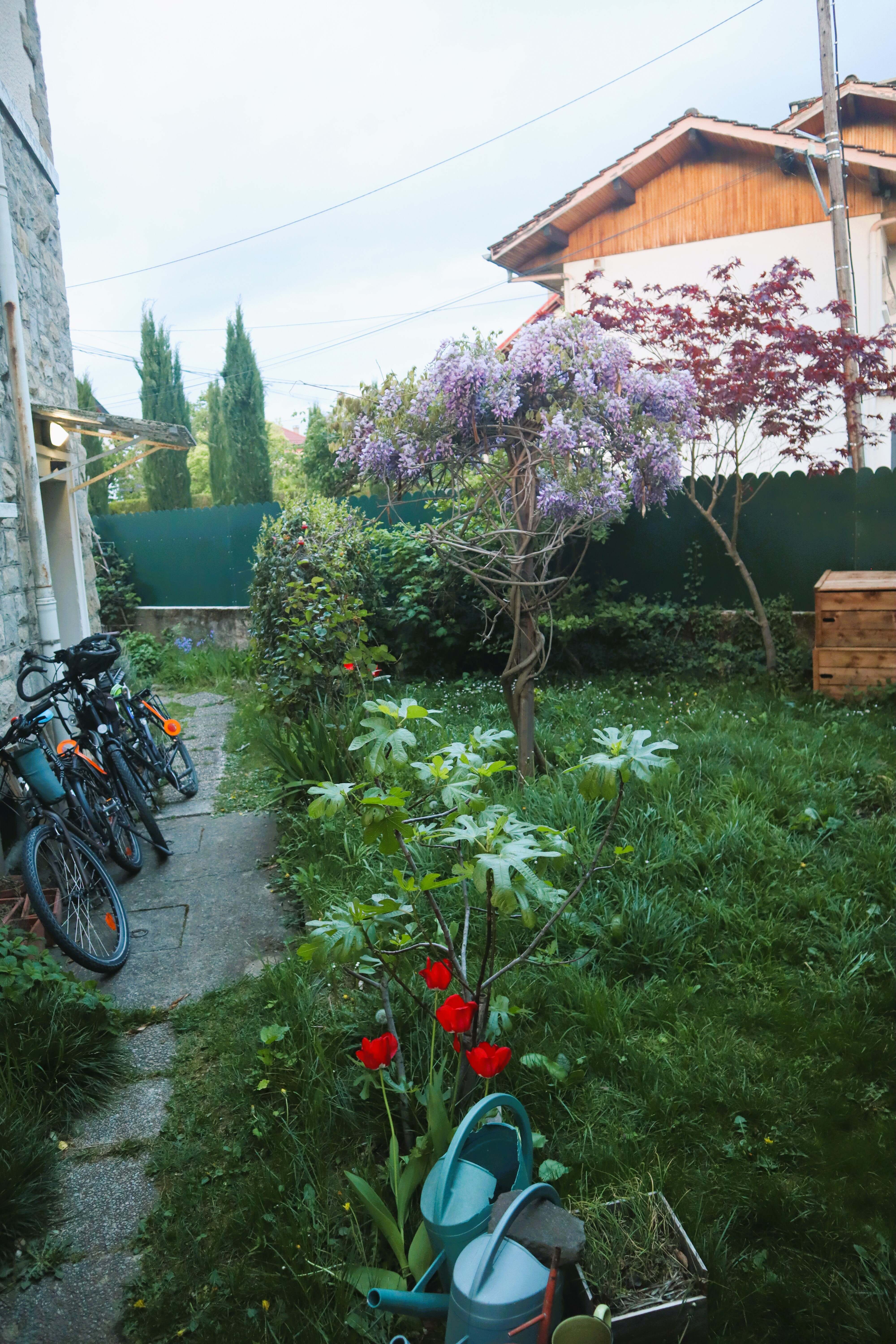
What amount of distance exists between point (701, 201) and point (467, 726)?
8014 mm

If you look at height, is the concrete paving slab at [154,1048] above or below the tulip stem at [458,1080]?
below

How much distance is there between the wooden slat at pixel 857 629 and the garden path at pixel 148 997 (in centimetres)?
361

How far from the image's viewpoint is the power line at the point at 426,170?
9.57ft

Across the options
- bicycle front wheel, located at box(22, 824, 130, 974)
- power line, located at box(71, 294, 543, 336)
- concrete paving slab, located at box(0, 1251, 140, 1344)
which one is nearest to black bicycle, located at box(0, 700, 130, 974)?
bicycle front wheel, located at box(22, 824, 130, 974)

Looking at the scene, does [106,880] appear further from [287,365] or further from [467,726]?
[287,365]

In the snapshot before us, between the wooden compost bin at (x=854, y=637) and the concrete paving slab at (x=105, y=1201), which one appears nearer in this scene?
the concrete paving slab at (x=105, y=1201)

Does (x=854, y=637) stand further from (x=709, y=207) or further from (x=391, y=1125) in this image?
(x=709, y=207)

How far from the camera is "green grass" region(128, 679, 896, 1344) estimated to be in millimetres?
1590

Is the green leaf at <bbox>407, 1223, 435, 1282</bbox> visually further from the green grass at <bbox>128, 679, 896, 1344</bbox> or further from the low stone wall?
the low stone wall

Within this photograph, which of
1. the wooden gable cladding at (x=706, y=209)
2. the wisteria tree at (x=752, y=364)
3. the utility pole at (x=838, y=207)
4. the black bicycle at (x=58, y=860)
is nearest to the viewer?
the black bicycle at (x=58, y=860)

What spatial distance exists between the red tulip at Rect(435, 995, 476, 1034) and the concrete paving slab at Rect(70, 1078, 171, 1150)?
3.41 feet

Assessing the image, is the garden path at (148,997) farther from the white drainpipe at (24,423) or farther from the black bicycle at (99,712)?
the white drainpipe at (24,423)

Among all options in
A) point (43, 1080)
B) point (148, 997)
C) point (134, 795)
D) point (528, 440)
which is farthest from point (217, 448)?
point (43, 1080)

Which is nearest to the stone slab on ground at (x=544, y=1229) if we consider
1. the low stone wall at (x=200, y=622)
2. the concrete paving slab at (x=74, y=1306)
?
the concrete paving slab at (x=74, y=1306)
